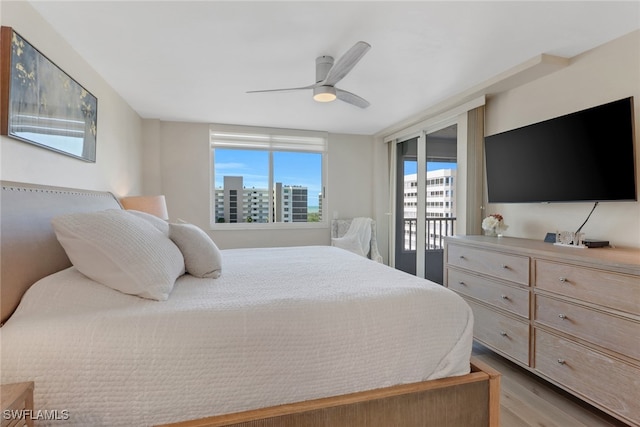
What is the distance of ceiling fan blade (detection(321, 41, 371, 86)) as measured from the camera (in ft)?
5.90

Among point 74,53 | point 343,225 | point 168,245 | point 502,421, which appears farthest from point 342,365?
point 343,225

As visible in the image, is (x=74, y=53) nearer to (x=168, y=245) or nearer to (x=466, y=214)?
(x=168, y=245)

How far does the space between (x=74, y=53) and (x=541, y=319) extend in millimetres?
3747

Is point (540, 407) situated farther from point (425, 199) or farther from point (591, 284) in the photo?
point (425, 199)

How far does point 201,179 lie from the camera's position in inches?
172

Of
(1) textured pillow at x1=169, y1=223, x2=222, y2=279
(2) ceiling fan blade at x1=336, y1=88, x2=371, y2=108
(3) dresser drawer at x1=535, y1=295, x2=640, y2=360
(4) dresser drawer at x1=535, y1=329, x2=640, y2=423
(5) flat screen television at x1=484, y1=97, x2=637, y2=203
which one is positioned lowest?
(4) dresser drawer at x1=535, y1=329, x2=640, y2=423

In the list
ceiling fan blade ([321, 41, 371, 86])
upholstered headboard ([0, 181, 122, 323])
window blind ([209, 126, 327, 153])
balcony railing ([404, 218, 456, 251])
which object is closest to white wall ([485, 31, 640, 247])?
balcony railing ([404, 218, 456, 251])

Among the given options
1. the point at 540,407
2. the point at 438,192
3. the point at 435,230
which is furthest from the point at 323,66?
the point at 435,230

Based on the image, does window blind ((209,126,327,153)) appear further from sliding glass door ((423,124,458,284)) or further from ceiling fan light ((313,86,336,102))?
ceiling fan light ((313,86,336,102))

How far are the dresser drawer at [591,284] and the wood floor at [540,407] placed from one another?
683 mm

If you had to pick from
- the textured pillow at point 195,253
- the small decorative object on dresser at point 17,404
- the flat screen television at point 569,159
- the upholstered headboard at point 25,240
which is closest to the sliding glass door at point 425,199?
the flat screen television at point 569,159

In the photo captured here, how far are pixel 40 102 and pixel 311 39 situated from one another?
1705mm

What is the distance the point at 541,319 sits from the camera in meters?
1.97

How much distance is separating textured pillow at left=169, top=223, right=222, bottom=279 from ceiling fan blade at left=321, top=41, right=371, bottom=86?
141cm
